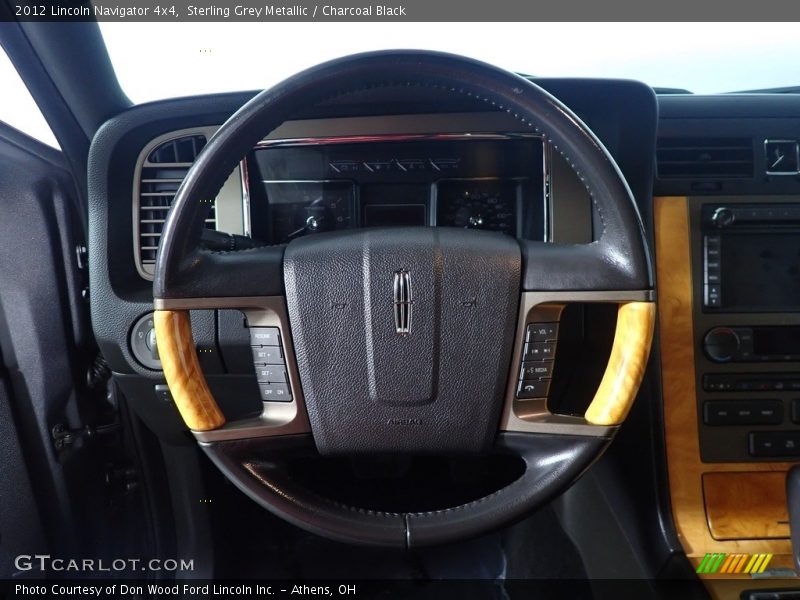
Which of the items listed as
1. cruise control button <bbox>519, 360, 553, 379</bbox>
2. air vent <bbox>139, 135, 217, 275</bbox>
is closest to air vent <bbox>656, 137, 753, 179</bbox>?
cruise control button <bbox>519, 360, 553, 379</bbox>

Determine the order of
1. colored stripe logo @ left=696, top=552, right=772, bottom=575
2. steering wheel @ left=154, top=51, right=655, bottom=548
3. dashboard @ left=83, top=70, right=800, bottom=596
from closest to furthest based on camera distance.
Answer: steering wheel @ left=154, top=51, right=655, bottom=548
dashboard @ left=83, top=70, right=800, bottom=596
colored stripe logo @ left=696, top=552, right=772, bottom=575

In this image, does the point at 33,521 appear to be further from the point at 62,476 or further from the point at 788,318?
the point at 788,318

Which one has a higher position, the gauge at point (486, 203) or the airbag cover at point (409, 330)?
the gauge at point (486, 203)

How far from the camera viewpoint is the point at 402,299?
0.80 m

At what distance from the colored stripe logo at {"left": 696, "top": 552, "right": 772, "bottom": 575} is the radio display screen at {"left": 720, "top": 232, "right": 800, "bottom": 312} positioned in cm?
49

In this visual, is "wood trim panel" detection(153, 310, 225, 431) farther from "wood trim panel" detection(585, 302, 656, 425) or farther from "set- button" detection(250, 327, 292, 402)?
"wood trim panel" detection(585, 302, 656, 425)

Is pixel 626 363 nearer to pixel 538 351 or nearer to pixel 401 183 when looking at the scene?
pixel 538 351

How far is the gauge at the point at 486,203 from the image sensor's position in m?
1.11

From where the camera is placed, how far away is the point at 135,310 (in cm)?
108

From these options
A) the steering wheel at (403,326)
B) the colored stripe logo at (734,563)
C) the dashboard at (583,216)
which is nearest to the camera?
the steering wheel at (403,326)
